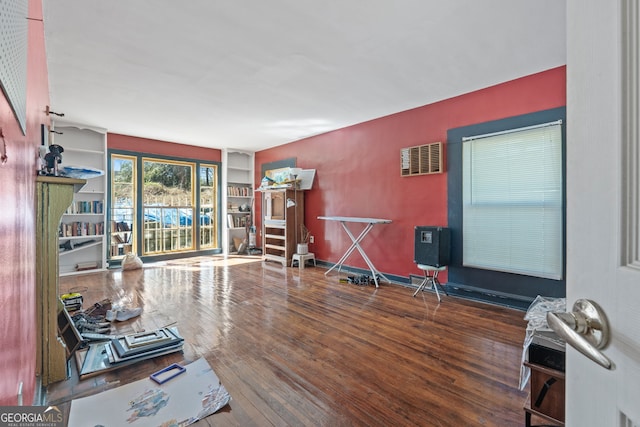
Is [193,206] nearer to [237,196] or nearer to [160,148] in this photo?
[237,196]

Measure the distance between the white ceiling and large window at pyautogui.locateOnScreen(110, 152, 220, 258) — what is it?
1.71 m

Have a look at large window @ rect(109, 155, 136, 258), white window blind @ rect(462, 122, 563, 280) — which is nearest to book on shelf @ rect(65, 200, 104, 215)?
large window @ rect(109, 155, 136, 258)

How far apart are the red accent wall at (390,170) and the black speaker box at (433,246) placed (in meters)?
0.30

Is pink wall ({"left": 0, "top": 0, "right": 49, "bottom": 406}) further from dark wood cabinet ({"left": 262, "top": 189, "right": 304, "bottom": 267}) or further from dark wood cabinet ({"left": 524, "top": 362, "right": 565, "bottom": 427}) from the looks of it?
dark wood cabinet ({"left": 262, "top": 189, "right": 304, "bottom": 267})

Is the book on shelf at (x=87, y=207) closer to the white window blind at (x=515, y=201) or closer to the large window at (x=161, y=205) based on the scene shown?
the large window at (x=161, y=205)

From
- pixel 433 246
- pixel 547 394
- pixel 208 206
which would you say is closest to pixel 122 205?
pixel 208 206

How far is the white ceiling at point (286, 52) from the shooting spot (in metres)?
2.21

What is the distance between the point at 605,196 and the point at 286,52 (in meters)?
2.85

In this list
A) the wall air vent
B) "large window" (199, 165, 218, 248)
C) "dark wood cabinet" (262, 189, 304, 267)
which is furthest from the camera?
"large window" (199, 165, 218, 248)

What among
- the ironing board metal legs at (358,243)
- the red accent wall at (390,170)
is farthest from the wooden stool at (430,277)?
the ironing board metal legs at (358,243)

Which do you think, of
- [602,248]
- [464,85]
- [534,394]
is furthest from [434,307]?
[602,248]

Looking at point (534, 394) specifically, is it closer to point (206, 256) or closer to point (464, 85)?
point (464, 85)

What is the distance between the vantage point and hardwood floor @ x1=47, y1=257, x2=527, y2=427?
167 centimetres

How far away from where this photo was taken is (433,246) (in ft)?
12.0
